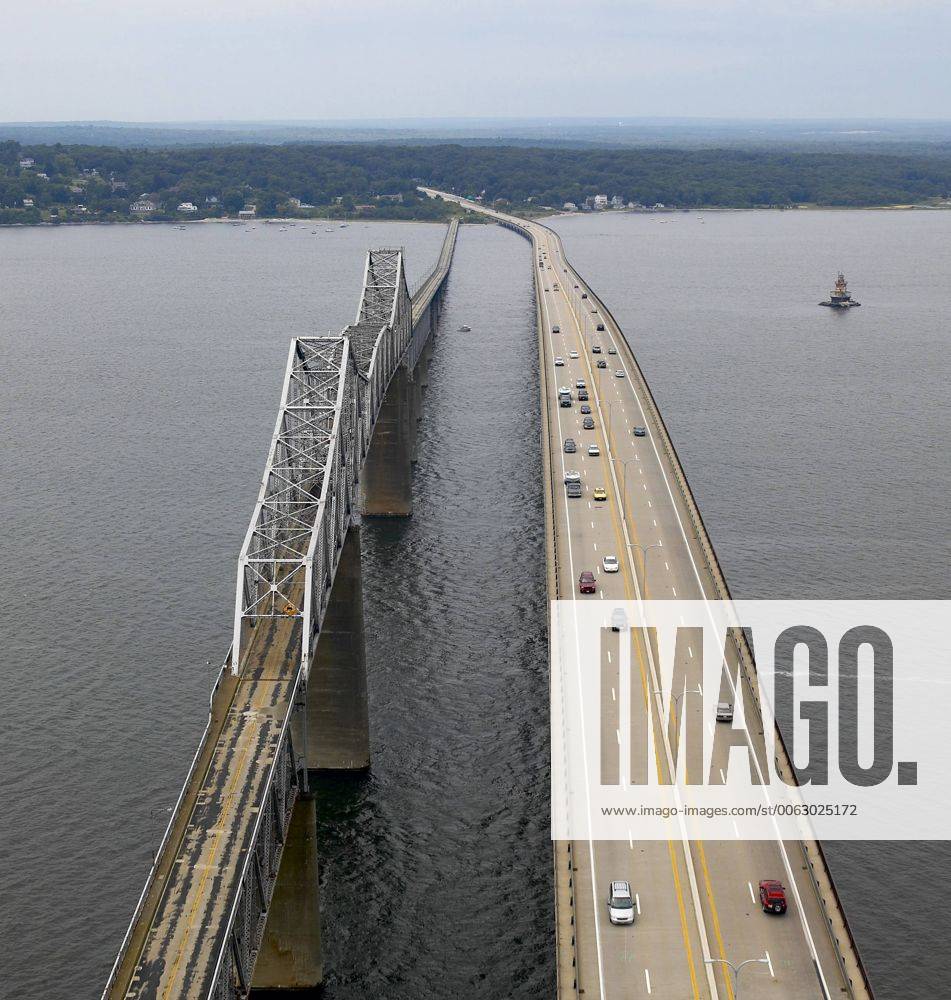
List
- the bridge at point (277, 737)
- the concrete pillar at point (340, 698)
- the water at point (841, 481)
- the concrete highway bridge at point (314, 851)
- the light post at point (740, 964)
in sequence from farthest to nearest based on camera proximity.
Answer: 1. the concrete pillar at point (340, 698)
2. the water at point (841, 481)
3. the light post at point (740, 964)
4. the concrete highway bridge at point (314, 851)
5. the bridge at point (277, 737)

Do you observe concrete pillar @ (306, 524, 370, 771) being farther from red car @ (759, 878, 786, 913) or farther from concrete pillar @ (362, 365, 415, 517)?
concrete pillar @ (362, 365, 415, 517)

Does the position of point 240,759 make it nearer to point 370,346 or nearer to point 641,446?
point 370,346

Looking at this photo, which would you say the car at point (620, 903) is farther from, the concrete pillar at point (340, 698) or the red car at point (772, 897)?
the concrete pillar at point (340, 698)

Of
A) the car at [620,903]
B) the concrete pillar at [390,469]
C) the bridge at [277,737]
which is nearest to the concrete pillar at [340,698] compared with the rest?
the bridge at [277,737]

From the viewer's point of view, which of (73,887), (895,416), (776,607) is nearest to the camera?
(73,887)

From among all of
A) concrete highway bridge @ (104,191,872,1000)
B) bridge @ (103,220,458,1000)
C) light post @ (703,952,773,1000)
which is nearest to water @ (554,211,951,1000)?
concrete highway bridge @ (104,191,872,1000)

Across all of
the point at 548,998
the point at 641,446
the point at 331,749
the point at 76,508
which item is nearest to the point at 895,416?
the point at 641,446

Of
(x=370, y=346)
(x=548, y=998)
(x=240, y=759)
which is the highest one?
(x=370, y=346)
